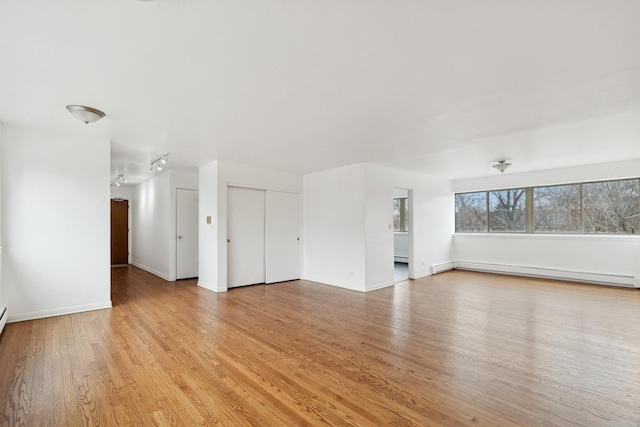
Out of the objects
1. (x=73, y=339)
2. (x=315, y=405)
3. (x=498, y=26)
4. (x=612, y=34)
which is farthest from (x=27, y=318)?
(x=612, y=34)

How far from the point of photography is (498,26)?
1.78 metres

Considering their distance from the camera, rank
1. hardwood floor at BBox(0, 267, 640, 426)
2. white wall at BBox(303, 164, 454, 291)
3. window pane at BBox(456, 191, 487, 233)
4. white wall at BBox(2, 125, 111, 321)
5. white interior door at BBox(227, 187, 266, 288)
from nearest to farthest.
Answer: hardwood floor at BBox(0, 267, 640, 426)
white wall at BBox(2, 125, 111, 321)
white wall at BBox(303, 164, 454, 291)
white interior door at BBox(227, 187, 266, 288)
window pane at BBox(456, 191, 487, 233)

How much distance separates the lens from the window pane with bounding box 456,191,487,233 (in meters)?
7.99

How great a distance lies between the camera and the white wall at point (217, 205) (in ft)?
17.8

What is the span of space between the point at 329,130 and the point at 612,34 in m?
2.54

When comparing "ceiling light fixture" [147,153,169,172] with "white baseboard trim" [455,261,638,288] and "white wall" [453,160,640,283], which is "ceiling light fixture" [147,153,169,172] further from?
"white baseboard trim" [455,261,638,288]

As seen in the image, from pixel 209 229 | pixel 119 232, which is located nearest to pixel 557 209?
pixel 209 229

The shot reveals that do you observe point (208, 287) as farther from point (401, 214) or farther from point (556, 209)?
point (556, 209)

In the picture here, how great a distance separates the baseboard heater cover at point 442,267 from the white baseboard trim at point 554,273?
0.21 m

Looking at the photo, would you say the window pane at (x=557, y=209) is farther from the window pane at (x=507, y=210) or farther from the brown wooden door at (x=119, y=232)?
the brown wooden door at (x=119, y=232)

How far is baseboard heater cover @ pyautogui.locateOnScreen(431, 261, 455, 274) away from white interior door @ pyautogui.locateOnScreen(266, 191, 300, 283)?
132 inches

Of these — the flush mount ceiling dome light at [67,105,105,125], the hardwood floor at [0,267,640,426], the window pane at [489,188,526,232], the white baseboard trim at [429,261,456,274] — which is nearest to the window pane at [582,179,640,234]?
the window pane at [489,188,526,232]

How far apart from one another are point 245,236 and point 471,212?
20.1ft

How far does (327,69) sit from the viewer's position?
2.28 m
